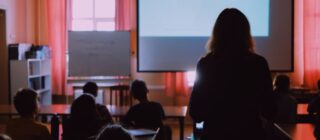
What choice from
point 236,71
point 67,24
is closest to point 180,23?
point 67,24

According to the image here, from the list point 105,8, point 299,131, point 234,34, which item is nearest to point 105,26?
point 105,8

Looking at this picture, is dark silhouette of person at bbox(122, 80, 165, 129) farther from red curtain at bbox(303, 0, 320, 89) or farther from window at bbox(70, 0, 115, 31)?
red curtain at bbox(303, 0, 320, 89)

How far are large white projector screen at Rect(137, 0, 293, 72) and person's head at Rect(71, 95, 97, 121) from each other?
284 centimetres

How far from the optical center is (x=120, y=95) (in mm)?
7297

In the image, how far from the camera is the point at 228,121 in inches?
85.0

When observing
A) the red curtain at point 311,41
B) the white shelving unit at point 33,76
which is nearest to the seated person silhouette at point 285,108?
the red curtain at point 311,41

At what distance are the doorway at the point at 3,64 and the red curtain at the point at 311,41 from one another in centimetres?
467

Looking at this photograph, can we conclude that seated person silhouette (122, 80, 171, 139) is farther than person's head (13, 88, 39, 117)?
Yes

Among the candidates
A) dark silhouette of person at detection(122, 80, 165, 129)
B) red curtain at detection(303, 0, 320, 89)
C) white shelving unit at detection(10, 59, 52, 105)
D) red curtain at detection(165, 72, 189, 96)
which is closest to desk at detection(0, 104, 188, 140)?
dark silhouette of person at detection(122, 80, 165, 129)

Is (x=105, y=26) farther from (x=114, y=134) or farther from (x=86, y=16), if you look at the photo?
(x=114, y=134)

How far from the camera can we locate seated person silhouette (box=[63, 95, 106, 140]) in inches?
143

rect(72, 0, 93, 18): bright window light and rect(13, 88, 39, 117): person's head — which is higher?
rect(72, 0, 93, 18): bright window light

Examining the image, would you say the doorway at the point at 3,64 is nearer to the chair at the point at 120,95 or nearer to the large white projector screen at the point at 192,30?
the chair at the point at 120,95

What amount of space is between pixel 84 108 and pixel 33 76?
151 inches
